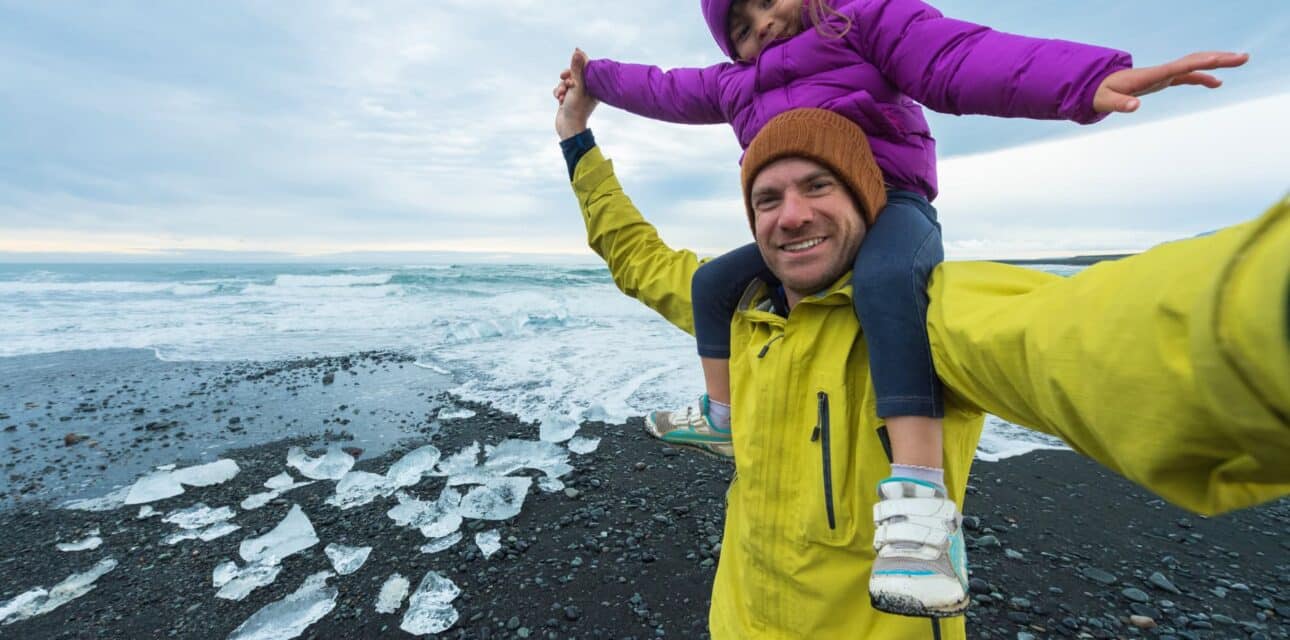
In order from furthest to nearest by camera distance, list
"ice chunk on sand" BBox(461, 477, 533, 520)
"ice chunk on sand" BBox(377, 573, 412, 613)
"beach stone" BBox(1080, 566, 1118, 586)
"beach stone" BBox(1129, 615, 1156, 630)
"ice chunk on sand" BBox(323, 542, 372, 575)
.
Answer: "ice chunk on sand" BBox(461, 477, 533, 520), "ice chunk on sand" BBox(323, 542, 372, 575), "beach stone" BBox(1080, 566, 1118, 586), "ice chunk on sand" BBox(377, 573, 412, 613), "beach stone" BBox(1129, 615, 1156, 630)

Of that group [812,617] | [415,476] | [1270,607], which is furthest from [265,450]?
[1270,607]

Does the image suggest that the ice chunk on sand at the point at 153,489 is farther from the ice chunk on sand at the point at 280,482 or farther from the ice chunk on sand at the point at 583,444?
the ice chunk on sand at the point at 583,444

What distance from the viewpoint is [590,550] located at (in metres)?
3.76

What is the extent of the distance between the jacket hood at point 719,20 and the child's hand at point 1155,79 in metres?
1.22

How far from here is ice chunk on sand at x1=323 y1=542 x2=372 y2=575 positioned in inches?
141

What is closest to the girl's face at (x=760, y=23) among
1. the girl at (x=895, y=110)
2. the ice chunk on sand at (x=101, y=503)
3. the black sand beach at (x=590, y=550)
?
the girl at (x=895, y=110)

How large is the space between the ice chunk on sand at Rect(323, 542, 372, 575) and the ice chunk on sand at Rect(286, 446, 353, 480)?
147 centimetres

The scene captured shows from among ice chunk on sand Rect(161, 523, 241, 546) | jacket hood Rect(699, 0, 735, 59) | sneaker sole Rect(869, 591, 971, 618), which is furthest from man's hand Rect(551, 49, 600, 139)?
ice chunk on sand Rect(161, 523, 241, 546)

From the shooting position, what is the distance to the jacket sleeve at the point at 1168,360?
492 millimetres

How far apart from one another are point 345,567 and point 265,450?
321 cm

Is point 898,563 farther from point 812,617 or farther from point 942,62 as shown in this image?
point 942,62

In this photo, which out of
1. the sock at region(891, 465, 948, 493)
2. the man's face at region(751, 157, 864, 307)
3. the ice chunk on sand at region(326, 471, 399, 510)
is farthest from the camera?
the ice chunk on sand at region(326, 471, 399, 510)

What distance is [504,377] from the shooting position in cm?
883

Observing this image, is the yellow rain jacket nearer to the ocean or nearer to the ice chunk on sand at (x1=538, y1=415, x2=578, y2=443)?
the ice chunk on sand at (x1=538, y1=415, x2=578, y2=443)
